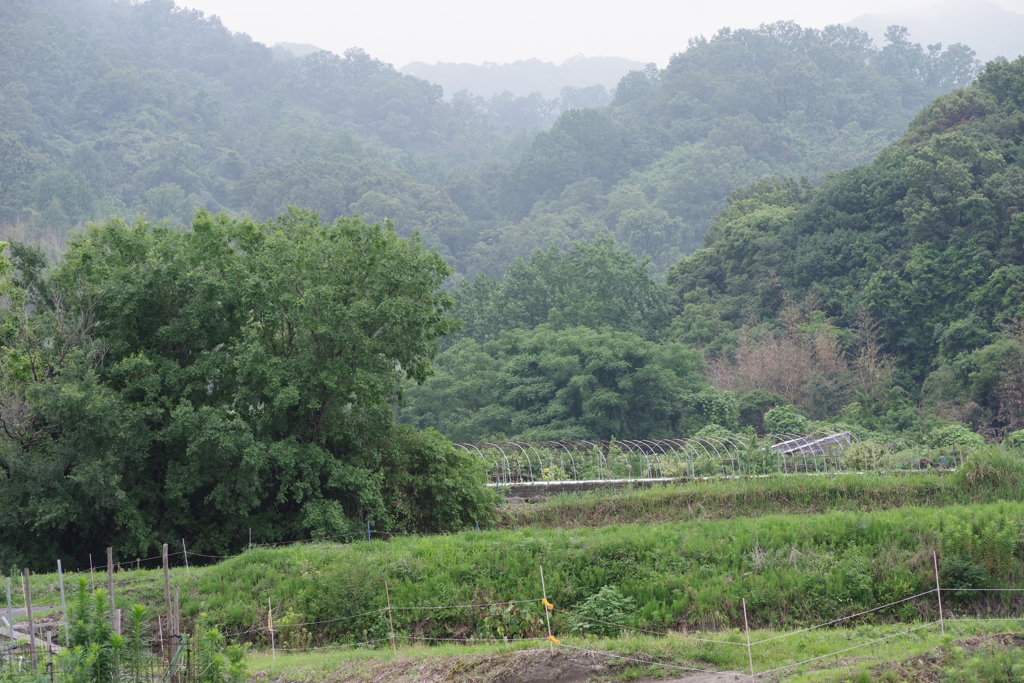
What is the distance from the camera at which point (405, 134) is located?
12662cm

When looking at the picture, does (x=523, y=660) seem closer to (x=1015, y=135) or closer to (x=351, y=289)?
(x=351, y=289)

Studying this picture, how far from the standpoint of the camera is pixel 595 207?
318 feet

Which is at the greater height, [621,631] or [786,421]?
[786,421]

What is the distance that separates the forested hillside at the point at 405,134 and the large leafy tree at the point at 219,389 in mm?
50020

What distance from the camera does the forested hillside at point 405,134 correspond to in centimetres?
8662

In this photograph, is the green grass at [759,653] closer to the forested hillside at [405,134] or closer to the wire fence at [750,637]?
the wire fence at [750,637]

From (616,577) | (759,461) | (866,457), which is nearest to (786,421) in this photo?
(866,457)

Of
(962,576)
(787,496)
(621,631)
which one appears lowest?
(621,631)

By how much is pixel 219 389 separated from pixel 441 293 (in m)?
5.36

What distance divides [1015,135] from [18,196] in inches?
2859

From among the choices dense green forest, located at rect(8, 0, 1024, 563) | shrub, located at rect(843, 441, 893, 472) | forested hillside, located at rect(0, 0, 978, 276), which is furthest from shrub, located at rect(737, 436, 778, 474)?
forested hillside, located at rect(0, 0, 978, 276)

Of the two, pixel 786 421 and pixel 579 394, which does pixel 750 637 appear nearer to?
pixel 786 421

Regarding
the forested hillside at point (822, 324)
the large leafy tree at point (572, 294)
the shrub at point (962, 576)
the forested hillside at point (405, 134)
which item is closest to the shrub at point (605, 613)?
the shrub at point (962, 576)

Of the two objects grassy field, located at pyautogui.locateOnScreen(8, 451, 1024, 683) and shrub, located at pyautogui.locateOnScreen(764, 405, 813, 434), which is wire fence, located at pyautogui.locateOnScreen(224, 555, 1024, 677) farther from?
shrub, located at pyautogui.locateOnScreen(764, 405, 813, 434)
